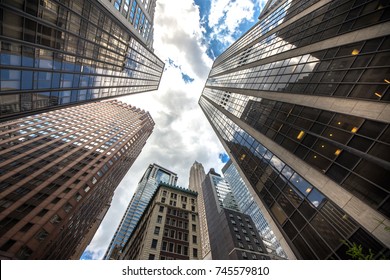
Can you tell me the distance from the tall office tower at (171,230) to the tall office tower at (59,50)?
3199 cm

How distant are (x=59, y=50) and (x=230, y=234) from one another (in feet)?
254

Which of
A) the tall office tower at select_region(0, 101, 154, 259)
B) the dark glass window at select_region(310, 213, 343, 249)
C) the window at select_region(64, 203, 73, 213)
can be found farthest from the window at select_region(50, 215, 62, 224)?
the dark glass window at select_region(310, 213, 343, 249)

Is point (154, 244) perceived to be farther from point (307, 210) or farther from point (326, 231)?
point (326, 231)

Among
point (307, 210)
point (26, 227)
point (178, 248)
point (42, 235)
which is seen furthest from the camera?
point (178, 248)

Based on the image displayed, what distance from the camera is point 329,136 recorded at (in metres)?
15.9

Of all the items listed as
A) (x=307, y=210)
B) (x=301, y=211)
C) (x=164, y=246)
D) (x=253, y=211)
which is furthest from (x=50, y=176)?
(x=253, y=211)

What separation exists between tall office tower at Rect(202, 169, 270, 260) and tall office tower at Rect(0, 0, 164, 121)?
67879mm

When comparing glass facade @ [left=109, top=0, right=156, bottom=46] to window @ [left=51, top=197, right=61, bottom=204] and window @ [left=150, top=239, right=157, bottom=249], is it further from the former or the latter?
window @ [left=150, top=239, right=157, bottom=249]

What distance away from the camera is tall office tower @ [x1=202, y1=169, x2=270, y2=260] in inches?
2630

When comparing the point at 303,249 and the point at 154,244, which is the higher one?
the point at 303,249

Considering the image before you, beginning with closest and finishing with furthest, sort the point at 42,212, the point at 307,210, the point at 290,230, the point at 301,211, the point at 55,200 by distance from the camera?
1. the point at 307,210
2. the point at 301,211
3. the point at 290,230
4. the point at 42,212
5. the point at 55,200

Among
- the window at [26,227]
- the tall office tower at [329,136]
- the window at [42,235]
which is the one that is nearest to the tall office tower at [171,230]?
the window at [42,235]

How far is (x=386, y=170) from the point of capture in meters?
11.3

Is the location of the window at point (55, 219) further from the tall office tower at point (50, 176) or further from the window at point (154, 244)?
the window at point (154, 244)
